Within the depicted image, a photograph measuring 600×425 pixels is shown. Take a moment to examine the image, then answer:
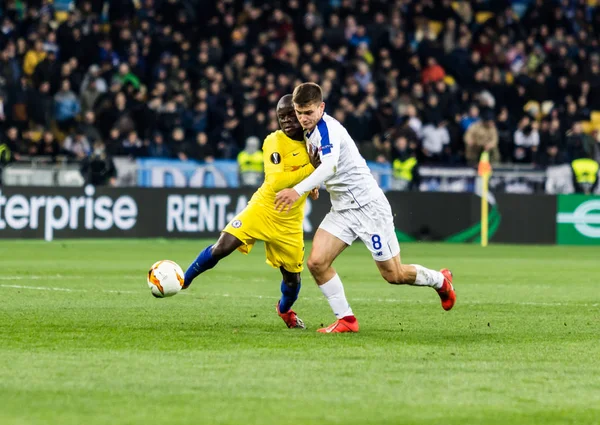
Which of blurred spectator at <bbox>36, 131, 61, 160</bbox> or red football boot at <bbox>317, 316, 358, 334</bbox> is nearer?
red football boot at <bbox>317, 316, 358, 334</bbox>

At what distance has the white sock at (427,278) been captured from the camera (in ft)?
31.7

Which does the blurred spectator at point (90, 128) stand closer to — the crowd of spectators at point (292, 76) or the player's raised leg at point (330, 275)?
the crowd of spectators at point (292, 76)

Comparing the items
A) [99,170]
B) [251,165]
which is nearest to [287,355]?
[99,170]

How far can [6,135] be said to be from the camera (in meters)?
23.2

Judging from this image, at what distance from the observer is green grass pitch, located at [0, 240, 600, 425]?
5.83 meters

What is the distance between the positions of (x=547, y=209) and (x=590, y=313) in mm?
13598

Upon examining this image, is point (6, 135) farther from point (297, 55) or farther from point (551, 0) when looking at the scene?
point (551, 0)

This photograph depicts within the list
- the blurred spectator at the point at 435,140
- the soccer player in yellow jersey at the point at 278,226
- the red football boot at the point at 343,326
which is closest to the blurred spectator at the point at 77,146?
the blurred spectator at the point at 435,140

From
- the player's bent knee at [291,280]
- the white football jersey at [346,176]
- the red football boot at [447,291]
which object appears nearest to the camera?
the white football jersey at [346,176]

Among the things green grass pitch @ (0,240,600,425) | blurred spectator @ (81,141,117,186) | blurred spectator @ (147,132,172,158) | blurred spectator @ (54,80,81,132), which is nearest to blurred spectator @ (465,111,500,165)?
blurred spectator @ (147,132,172,158)

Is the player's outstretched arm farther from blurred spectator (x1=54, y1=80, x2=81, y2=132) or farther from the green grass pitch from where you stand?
blurred spectator (x1=54, y1=80, x2=81, y2=132)

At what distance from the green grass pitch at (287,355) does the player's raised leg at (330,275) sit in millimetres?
200

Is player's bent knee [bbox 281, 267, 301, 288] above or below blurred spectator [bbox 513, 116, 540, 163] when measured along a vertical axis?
below

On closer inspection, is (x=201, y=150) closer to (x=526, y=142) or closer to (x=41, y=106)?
(x=41, y=106)
